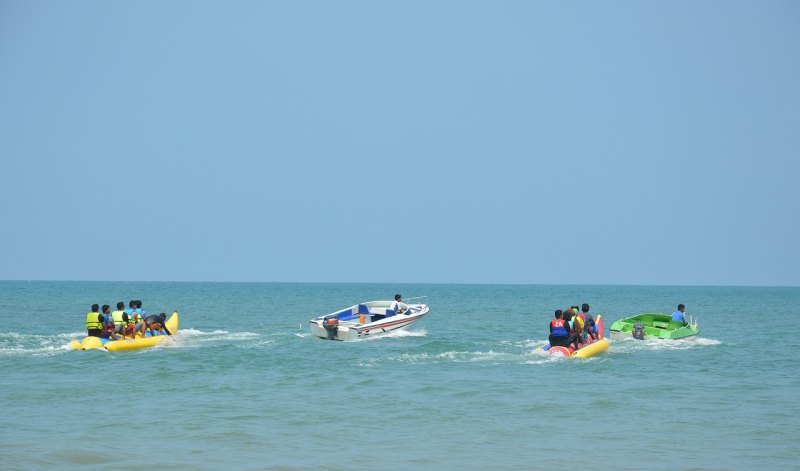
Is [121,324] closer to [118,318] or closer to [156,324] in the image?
[118,318]

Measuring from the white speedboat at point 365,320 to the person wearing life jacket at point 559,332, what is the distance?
885 cm

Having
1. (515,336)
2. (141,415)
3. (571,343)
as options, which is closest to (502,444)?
(141,415)

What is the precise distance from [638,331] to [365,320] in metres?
10.7

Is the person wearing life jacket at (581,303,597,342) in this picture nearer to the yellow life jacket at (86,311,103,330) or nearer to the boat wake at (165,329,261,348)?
the boat wake at (165,329,261,348)

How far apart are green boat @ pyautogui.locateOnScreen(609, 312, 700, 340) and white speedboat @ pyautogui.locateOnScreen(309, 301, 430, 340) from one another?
7724mm

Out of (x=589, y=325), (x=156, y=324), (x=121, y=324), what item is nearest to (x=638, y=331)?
(x=589, y=325)

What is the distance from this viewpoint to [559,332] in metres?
24.5

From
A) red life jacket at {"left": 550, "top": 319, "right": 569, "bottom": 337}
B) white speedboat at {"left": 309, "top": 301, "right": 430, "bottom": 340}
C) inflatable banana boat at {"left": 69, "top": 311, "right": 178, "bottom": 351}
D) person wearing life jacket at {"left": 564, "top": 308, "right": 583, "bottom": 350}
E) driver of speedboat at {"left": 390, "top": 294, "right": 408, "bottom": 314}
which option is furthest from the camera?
driver of speedboat at {"left": 390, "top": 294, "right": 408, "bottom": 314}

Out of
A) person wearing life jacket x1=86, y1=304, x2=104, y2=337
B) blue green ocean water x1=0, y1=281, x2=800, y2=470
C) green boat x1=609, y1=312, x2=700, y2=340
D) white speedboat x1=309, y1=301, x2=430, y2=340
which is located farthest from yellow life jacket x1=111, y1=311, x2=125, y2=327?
green boat x1=609, y1=312, x2=700, y2=340

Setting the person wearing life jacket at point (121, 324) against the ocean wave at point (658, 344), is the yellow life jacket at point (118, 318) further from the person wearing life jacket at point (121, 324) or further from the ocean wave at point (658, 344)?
the ocean wave at point (658, 344)

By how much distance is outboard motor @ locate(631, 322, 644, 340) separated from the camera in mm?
29745

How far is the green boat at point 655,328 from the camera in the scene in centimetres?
3022

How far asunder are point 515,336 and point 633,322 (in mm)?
5184

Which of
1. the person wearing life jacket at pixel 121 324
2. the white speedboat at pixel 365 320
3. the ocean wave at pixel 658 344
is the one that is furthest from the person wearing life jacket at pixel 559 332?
the person wearing life jacket at pixel 121 324
